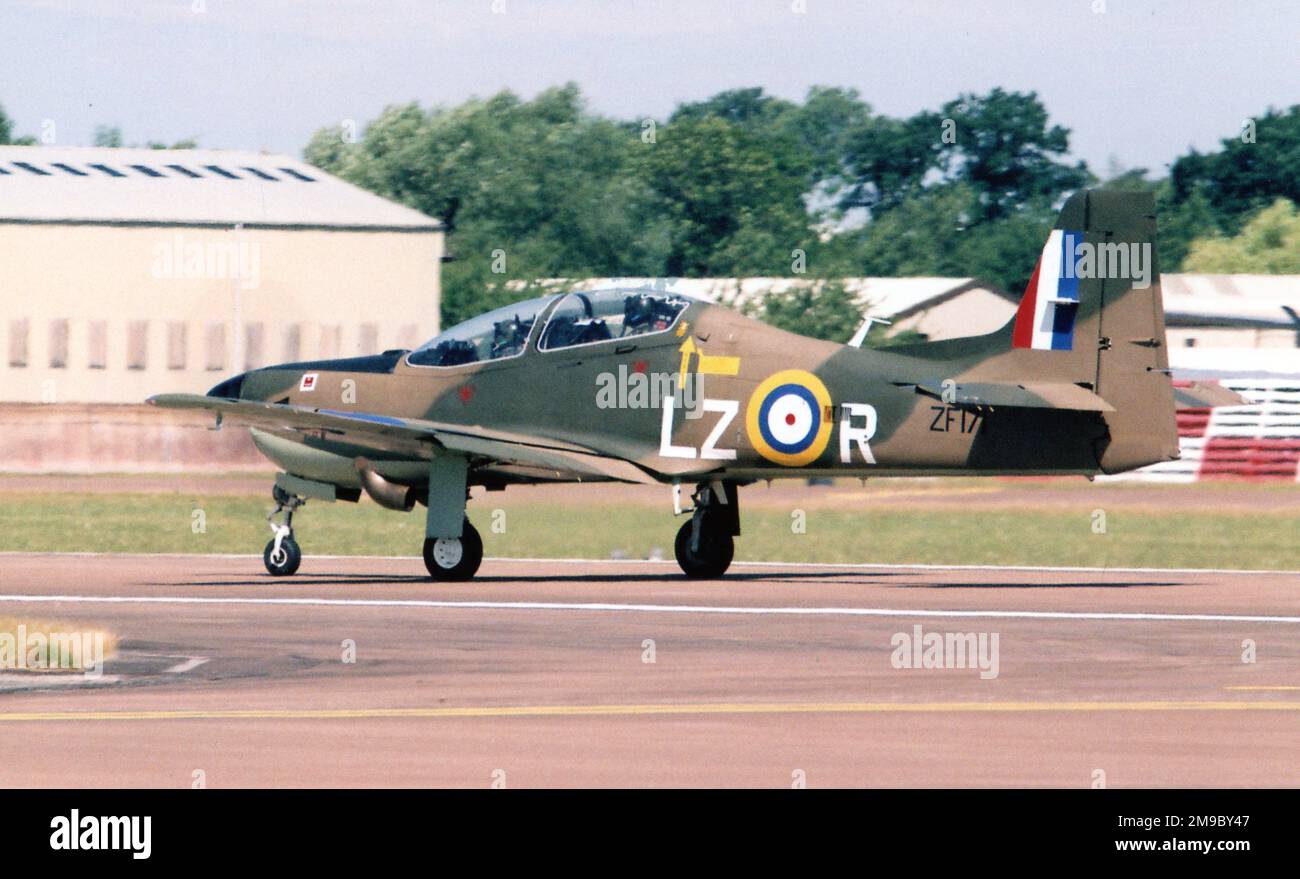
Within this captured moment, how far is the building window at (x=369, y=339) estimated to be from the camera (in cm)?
5794

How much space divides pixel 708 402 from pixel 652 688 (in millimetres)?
7767

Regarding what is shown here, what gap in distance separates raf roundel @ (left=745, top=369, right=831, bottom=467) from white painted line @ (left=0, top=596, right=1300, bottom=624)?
2389 millimetres

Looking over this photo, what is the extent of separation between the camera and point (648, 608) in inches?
723

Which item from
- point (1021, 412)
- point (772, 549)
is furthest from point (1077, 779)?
point (772, 549)

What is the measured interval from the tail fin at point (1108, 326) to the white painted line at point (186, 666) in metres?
8.63

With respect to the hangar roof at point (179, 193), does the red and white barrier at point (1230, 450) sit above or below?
below

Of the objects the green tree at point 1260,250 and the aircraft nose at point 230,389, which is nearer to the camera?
the aircraft nose at point 230,389

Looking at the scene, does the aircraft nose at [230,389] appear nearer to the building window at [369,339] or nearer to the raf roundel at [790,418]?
the raf roundel at [790,418]

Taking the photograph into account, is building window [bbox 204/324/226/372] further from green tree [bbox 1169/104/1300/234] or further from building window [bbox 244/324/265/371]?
green tree [bbox 1169/104/1300/234]

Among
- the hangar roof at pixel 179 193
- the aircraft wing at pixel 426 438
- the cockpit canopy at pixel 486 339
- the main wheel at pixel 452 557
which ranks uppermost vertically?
the hangar roof at pixel 179 193

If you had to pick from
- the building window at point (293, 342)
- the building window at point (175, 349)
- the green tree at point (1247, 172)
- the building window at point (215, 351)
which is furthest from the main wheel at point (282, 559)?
the green tree at point (1247, 172)

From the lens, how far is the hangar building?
188ft

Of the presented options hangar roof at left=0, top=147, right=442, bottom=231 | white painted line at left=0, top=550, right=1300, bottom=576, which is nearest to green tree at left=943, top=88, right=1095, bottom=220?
hangar roof at left=0, top=147, right=442, bottom=231

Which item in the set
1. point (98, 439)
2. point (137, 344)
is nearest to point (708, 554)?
point (98, 439)
